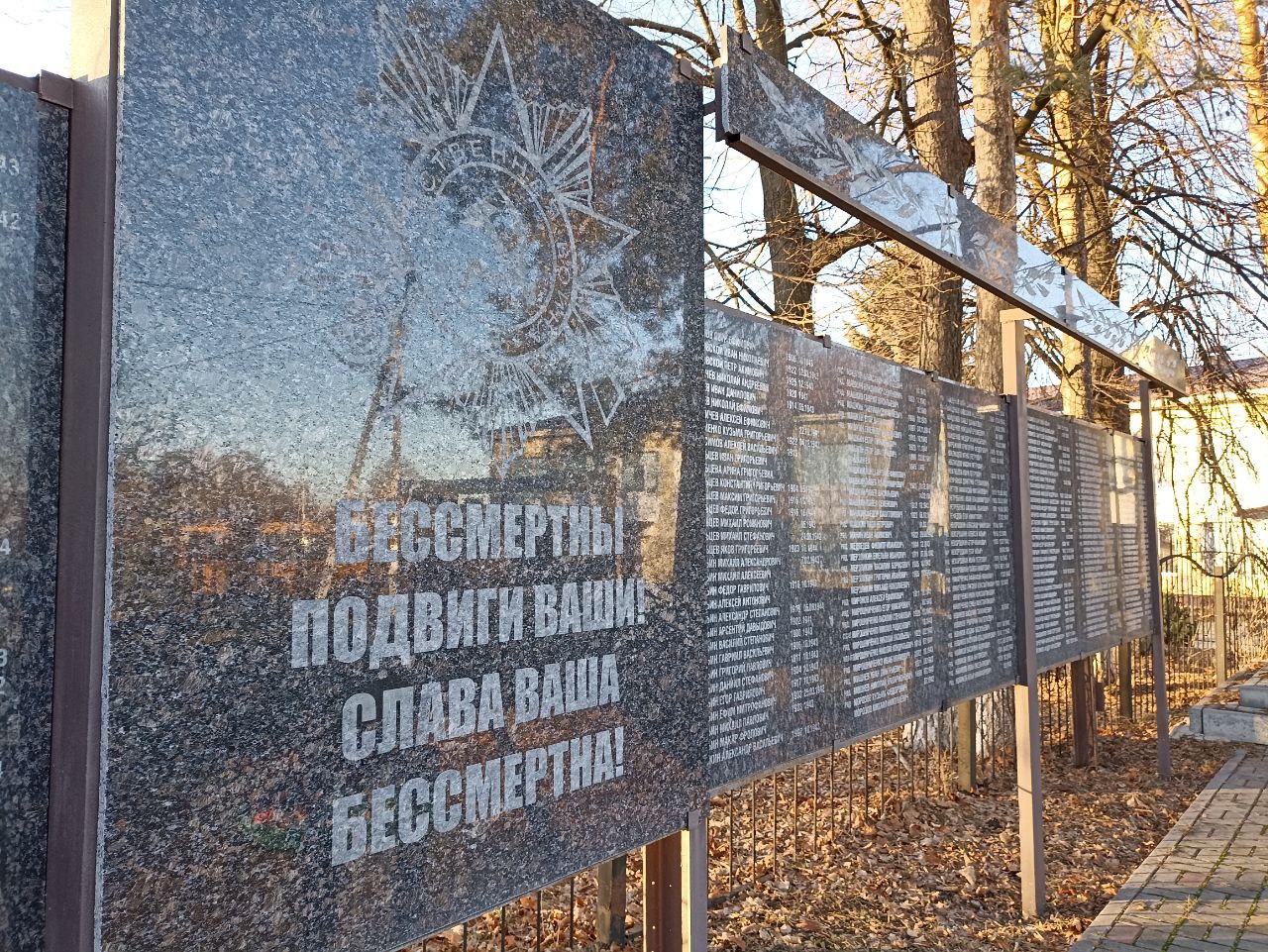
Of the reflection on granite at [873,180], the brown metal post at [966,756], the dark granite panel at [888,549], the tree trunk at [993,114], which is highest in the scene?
the tree trunk at [993,114]

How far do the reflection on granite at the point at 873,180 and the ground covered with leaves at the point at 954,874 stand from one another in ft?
9.85

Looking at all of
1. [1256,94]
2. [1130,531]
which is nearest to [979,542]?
[1130,531]

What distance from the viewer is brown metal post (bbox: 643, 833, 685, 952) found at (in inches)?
100

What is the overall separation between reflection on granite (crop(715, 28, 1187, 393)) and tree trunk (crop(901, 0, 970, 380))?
2320mm

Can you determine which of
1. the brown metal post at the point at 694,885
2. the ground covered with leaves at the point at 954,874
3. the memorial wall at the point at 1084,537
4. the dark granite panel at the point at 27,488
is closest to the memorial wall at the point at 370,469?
the dark granite panel at the point at 27,488

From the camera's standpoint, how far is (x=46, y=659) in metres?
1.36

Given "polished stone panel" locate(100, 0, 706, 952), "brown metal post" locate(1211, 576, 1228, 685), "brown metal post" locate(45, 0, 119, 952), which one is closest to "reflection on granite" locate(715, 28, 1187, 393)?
"polished stone panel" locate(100, 0, 706, 952)

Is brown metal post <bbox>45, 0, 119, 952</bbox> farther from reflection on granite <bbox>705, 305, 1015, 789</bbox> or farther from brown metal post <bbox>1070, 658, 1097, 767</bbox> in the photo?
brown metal post <bbox>1070, 658, 1097, 767</bbox>

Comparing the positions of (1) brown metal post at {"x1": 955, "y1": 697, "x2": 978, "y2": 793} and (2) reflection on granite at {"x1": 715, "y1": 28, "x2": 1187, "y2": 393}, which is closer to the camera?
(2) reflection on granite at {"x1": 715, "y1": 28, "x2": 1187, "y2": 393}

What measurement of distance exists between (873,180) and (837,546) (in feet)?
4.45

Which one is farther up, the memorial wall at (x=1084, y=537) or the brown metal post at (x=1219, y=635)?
the memorial wall at (x=1084, y=537)

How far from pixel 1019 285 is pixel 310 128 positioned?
3831 millimetres

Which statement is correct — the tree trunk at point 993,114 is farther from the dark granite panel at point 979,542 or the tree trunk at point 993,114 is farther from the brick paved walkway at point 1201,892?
the brick paved walkway at point 1201,892

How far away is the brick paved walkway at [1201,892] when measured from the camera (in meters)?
4.21
